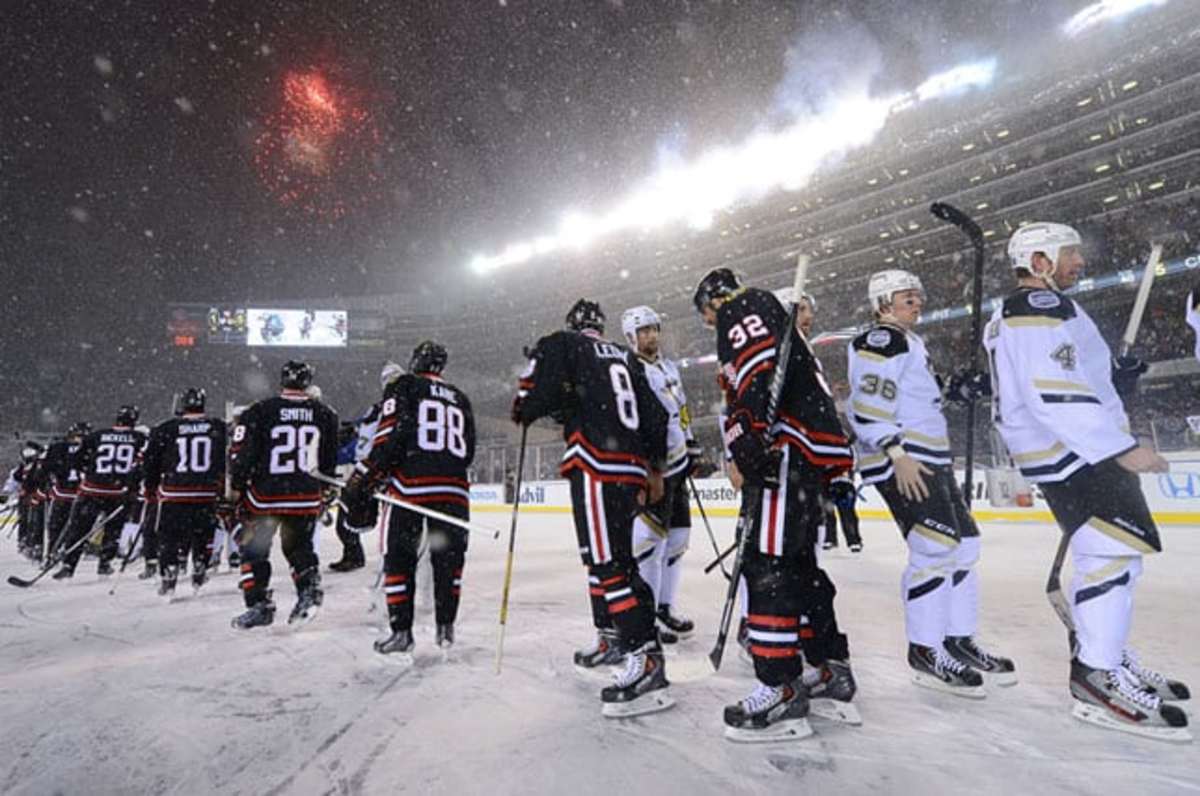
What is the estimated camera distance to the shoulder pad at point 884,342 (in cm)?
295

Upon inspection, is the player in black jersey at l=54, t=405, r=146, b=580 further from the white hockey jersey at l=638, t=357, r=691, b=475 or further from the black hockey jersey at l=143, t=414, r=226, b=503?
the white hockey jersey at l=638, t=357, r=691, b=475

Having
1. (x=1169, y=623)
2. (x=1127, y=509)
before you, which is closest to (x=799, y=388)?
(x=1127, y=509)

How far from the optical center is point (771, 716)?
2221 mm

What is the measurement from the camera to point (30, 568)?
907cm

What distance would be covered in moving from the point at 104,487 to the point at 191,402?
259 centimetres

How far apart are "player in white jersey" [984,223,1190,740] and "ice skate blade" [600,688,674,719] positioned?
1.48 meters

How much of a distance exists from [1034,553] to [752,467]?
6.73 meters

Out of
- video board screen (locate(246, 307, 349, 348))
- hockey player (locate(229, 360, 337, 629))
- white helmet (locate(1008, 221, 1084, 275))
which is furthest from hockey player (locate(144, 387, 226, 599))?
video board screen (locate(246, 307, 349, 348))

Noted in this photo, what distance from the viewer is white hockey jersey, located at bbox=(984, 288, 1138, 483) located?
7.86ft

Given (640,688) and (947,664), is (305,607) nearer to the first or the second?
(640,688)

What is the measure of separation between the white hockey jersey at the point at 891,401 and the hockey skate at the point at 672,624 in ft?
4.59

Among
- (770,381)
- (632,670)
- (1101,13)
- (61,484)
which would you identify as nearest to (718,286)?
(770,381)

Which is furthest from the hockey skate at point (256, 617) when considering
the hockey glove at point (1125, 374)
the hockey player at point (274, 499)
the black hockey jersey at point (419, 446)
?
the hockey glove at point (1125, 374)

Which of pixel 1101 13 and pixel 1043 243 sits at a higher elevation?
pixel 1101 13
